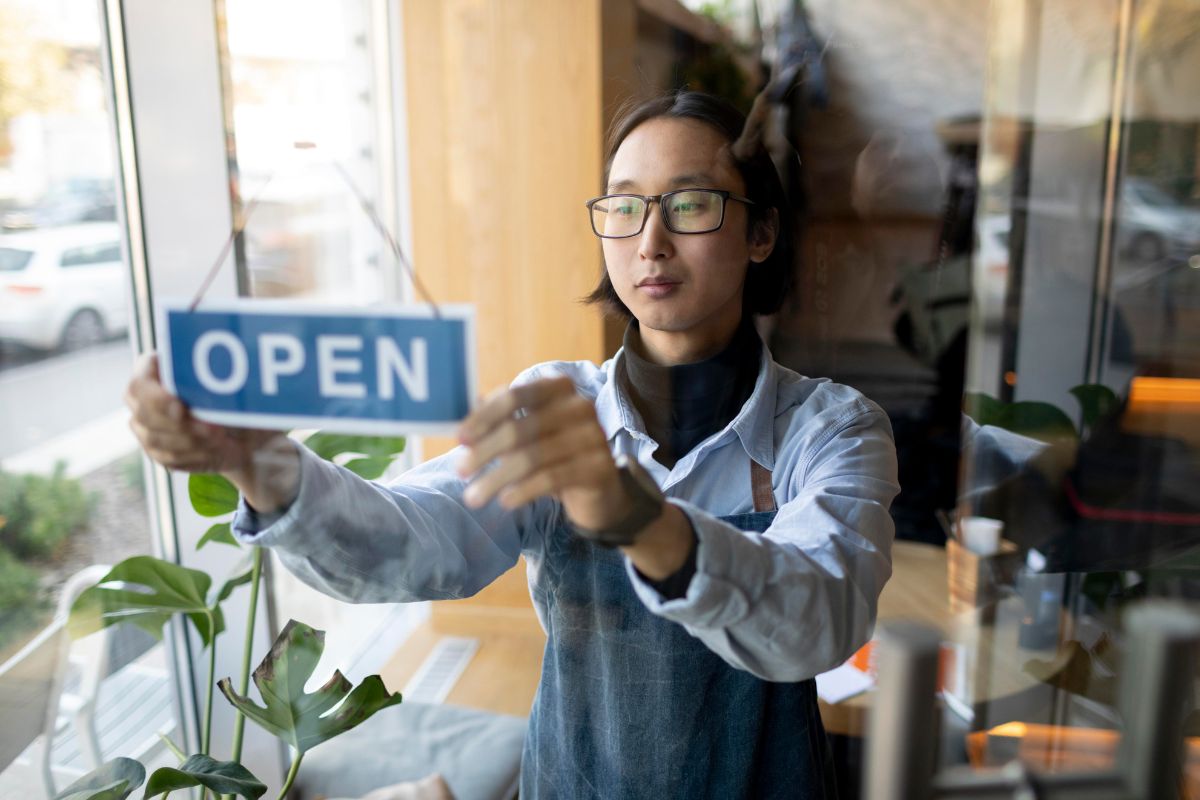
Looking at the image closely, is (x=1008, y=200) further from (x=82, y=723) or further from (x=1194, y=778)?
(x=82, y=723)

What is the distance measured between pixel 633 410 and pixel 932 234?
598 millimetres

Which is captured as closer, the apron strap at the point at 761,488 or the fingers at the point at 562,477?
the fingers at the point at 562,477

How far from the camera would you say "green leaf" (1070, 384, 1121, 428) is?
1.18 meters

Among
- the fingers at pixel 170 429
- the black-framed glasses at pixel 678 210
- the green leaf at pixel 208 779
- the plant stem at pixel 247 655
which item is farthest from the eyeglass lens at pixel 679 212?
the green leaf at pixel 208 779

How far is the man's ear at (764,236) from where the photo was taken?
0.55 metres

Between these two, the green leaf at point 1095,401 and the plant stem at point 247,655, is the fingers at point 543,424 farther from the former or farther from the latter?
the green leaf at point 1095,401

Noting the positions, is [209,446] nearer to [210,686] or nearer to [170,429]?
[170,429]

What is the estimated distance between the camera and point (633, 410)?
53 cm

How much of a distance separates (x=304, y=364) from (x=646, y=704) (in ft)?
1.06

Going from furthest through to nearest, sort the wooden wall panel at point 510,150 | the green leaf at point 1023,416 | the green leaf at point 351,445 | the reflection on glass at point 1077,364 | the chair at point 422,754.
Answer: the green leaf at point 1023,416, the reflection on glass at point 1077,364, the chair at point 422,754, the wooden wall panel at point 510,150, the green leaf at point 351,445

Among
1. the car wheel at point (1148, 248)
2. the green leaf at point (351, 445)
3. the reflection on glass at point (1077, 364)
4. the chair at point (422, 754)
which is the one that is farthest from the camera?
the car wheel at point (1148, 248)

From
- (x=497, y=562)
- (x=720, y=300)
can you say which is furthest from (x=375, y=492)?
(x=720, y=300)

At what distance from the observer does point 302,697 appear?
0.66 metres

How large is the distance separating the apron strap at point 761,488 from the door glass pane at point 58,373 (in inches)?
18.2
